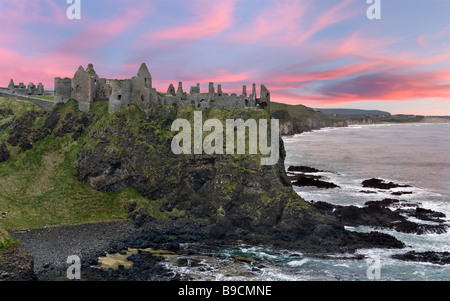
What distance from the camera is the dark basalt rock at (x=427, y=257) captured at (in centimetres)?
3994

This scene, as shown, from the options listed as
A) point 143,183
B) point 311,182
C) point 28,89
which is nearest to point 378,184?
point 311,182

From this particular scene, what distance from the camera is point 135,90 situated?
63156mm

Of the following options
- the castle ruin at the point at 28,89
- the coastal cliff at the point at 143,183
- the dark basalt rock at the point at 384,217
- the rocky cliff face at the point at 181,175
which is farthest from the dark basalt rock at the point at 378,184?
the castle ruin at the point at 28,89

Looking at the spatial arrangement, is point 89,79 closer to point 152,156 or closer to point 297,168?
point 152,156

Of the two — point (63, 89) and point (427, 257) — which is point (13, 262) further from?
point (63, 89)

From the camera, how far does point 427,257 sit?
4072 centimetres

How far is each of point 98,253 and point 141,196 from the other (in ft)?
55.2

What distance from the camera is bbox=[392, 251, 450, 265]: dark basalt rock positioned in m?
39.9

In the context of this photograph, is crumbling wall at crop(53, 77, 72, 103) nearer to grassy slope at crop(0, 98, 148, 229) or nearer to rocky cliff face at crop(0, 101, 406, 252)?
rocky cliff face at crop(0, 101, 406, 252)

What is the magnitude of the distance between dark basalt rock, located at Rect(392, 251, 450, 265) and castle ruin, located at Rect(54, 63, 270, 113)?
112ft

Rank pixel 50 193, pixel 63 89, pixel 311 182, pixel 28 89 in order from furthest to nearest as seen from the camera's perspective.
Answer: pixel 28 89 → pixel 311 182 → pixel 63 89 → pixel 50 193

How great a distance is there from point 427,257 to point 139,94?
51078mm

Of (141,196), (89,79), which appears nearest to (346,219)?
(141,196)

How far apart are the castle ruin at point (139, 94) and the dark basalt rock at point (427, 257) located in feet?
112
